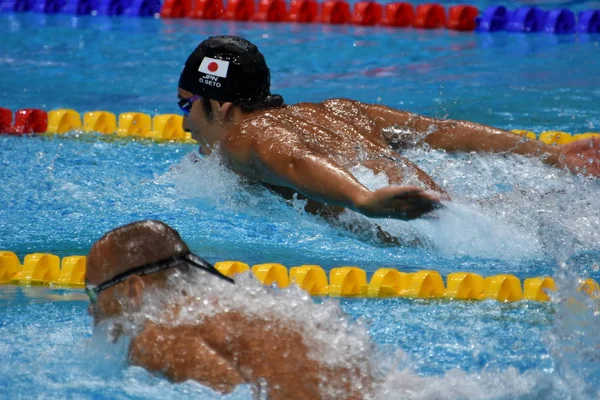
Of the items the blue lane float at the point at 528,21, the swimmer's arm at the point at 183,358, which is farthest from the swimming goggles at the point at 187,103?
the blue lane float at the point at 528,21

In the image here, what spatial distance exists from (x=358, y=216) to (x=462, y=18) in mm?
4952

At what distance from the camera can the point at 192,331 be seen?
7.11ft

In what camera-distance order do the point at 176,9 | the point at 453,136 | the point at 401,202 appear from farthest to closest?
1. the point at 176,9
2. the point at 453,136
3. the point at 401,202

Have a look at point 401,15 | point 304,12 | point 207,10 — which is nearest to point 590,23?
point 401,15

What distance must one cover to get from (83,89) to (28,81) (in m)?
0.46

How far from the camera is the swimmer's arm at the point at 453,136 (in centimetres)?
401

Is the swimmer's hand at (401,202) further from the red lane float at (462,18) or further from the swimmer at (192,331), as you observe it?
the red lane float at (462,18)

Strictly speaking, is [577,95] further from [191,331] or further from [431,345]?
[191,331]

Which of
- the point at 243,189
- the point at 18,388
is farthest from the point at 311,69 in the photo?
the point at 18,388

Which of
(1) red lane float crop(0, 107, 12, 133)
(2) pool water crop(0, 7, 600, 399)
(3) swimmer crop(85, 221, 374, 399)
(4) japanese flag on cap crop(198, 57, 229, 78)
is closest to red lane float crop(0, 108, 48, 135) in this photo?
(1) red lane float crop(0, 107, 12, 133)

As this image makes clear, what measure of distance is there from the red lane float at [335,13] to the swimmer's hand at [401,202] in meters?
5.78

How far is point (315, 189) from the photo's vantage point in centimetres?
321

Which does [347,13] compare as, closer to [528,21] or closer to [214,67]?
[528,21]

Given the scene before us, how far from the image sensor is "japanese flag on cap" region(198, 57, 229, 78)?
3.74m
